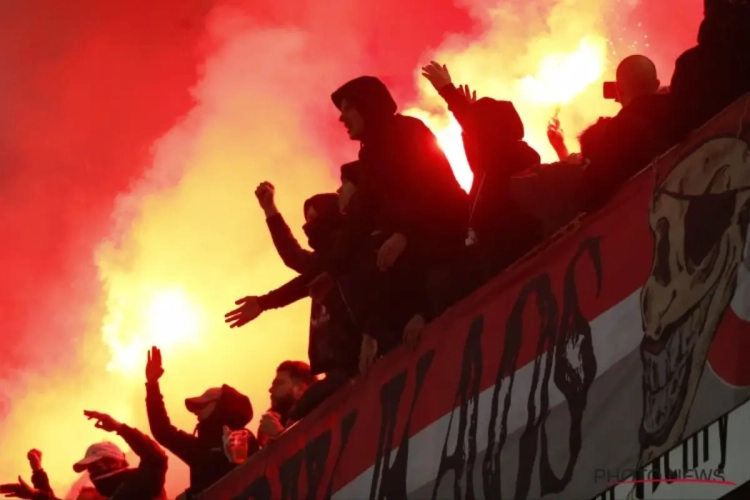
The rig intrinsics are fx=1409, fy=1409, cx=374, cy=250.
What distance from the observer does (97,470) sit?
6504 millimetres

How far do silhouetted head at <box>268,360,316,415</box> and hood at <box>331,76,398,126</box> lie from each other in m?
1.28

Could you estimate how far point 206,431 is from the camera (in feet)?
20.3

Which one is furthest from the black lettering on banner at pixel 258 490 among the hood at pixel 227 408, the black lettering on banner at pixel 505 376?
the black lettering on banner at pixel 505 376

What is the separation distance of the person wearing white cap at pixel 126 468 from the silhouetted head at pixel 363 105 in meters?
1.85

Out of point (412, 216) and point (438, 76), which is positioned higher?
point (438, 76)

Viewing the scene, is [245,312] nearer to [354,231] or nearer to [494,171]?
[354,231]

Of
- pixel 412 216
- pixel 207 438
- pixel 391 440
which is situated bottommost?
pixel 391 440

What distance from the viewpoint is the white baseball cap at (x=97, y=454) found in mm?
6520

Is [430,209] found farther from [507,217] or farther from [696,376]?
[696,376]

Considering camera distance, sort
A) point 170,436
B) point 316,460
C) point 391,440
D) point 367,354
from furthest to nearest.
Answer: point 170,436
point 316,460
point 367,354
point 391,440

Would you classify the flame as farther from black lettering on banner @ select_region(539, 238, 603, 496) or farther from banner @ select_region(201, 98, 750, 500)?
black lettering on banner @ select_region(539, 238, 603, 496)

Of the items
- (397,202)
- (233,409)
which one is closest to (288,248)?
(233,409)

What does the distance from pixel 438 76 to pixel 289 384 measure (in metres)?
1.66

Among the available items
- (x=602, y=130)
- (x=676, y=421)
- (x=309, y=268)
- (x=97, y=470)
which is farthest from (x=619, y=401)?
(x=97, y=470)
